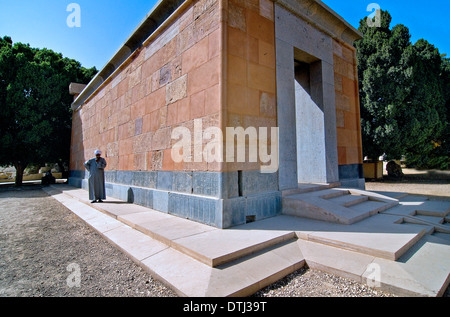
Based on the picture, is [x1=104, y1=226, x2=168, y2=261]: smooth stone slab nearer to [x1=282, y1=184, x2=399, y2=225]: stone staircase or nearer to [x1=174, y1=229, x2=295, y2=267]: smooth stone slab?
[x1=174, y1=229, x2=295, y2=267]: smooth stone slab

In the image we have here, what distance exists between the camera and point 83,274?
2578mm

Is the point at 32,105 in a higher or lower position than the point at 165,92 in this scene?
higher

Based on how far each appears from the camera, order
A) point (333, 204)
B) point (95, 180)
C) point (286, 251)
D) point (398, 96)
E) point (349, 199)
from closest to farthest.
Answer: point (286, 251)
point (333, 204)
point (349, 199)
point (95, 180)
point (398, 96)

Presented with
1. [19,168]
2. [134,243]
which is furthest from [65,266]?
[19,168]

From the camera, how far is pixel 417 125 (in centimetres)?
1155

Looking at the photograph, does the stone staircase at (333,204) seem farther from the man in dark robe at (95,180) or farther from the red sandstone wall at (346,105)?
the man in dark robe at (95,180)

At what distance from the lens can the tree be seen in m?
13.1

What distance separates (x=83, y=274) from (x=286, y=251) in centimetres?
242

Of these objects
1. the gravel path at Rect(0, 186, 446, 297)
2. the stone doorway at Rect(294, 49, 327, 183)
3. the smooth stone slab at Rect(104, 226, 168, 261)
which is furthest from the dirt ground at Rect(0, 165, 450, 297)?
the stone doorway at Rect(294, 49, 327, 183)

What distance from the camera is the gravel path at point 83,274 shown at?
2.13 m

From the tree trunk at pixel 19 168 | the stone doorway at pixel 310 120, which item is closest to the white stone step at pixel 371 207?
the stone doorway at pixel 310 120

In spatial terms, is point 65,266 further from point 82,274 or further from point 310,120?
point 310,120
